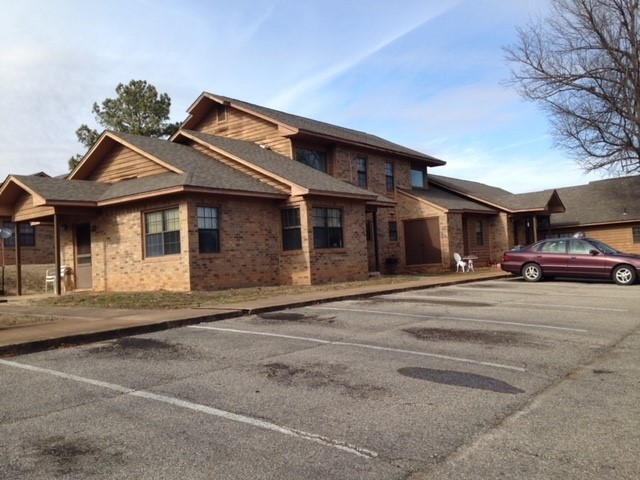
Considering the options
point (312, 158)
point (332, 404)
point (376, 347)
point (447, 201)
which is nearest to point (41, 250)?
point (312, 158)

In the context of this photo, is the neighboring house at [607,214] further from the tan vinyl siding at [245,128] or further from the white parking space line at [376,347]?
the white parking space line at [376,347]

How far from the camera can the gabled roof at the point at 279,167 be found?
1795 centimetres

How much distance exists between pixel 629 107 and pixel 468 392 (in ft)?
90.0

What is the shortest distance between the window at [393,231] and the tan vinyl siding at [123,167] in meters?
11.4

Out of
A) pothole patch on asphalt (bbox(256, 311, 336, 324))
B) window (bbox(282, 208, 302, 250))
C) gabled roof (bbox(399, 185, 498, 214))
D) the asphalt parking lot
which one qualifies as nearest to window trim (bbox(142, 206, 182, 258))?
window (bbox(282, 208, 302, 250))

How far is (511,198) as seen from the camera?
28.8m

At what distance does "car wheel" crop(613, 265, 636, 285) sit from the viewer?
54.0 feet

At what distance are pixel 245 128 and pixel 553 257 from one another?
13790mm

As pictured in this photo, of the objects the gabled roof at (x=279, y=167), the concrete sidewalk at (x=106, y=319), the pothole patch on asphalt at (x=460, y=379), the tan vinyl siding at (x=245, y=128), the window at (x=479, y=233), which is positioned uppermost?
the tan vinyl siding at (x=245, y=128)

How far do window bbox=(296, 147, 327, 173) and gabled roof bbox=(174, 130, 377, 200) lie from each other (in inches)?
38.0

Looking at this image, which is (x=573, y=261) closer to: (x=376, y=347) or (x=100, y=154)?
(x=376, y=347)

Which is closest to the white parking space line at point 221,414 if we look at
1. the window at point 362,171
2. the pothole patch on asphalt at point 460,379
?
the pothole patch on asphalt at point 460,379

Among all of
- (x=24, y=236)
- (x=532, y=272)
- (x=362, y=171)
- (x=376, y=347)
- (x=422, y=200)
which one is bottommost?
(x=376, y=347)

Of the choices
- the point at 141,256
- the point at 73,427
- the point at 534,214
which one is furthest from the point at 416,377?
the point at 534,214
